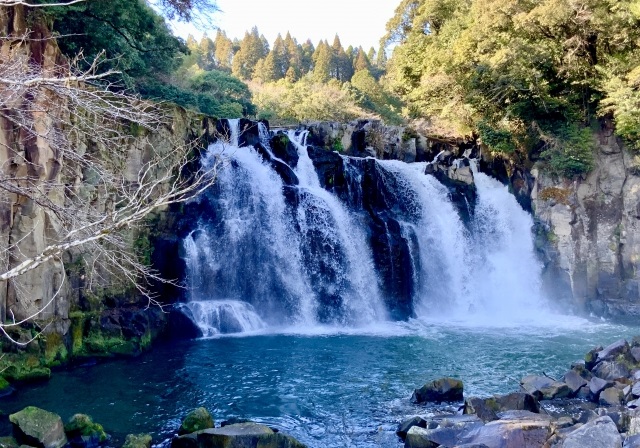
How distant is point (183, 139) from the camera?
57.3ft

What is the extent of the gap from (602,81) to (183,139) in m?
15.7

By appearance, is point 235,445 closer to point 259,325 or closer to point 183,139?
point 259,325

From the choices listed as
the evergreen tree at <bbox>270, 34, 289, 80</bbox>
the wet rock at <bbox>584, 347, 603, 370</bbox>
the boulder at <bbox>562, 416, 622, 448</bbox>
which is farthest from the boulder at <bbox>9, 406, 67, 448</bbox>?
the evergreen tree at <bbox>270, 34, 289, 80</bbox>

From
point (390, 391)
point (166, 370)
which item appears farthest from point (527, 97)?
point (166, 370)

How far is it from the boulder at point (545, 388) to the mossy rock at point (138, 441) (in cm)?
631

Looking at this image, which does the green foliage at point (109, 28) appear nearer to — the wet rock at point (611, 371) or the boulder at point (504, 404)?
the boulder at point (504, 404)

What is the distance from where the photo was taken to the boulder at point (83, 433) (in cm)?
820

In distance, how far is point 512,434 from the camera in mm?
7023

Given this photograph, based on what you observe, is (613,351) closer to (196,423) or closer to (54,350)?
(196,423)

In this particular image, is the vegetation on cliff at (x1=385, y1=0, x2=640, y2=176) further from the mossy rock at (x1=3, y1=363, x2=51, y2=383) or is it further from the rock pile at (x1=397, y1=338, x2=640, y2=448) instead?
the mossy rock at (x1=3, y1=363, x2=51, y2=383)

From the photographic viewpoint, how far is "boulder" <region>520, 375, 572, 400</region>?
9891mm

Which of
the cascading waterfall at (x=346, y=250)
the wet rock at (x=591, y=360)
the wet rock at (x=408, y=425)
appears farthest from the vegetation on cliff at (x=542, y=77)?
the wet rock at (x=408, y=425)

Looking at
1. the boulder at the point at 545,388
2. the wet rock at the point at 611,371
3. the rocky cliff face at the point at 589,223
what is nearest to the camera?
the boulder at the point at 545,388

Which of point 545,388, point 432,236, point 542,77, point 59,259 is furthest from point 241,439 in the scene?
point 542,77
